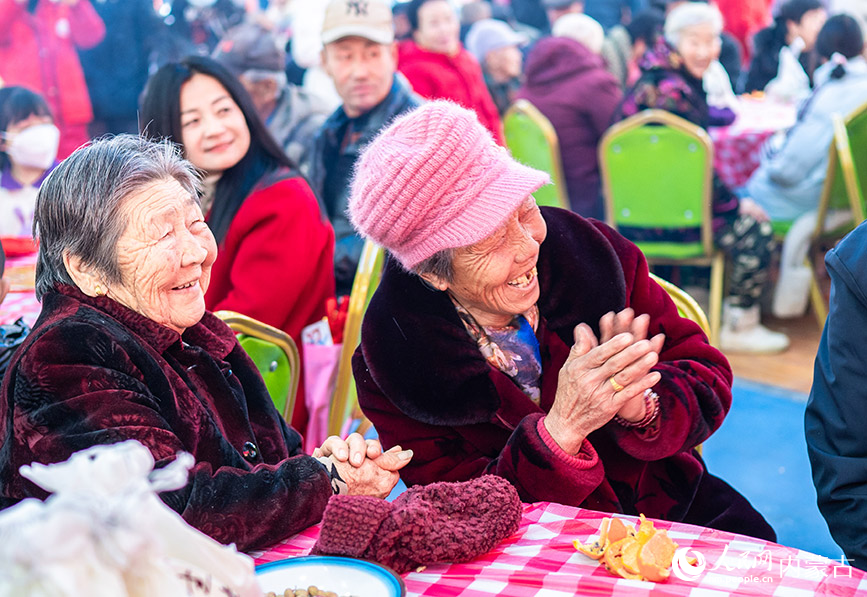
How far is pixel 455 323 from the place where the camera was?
1.88 meters

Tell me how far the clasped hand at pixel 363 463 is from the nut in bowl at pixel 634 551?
433mm

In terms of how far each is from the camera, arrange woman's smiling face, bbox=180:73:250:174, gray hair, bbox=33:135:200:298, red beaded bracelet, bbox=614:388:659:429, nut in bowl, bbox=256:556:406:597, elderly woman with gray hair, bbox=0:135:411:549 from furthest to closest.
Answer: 1. woman's smiling face, bbox=180:73:250:174
2. red beaded bracelet, bbox=614:388:659:429
3. gray hair, bbox=33:135:200:298
4. elderly woman with gray hair, bbox=0:135:411:549
5. nut in bowl, bbox=256:556:406:597

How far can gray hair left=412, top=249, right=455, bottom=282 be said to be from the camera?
1824mm

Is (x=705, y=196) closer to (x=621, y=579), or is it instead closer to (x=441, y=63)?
Result: (x=441, y=63)

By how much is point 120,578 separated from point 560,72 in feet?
17.7

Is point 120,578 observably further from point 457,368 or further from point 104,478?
point 457,368

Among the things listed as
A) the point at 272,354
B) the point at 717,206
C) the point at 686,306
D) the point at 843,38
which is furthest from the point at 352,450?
the point at 843,38

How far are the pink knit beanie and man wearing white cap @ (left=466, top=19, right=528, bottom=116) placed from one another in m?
6.49

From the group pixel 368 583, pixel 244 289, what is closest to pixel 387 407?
pixel 368 583

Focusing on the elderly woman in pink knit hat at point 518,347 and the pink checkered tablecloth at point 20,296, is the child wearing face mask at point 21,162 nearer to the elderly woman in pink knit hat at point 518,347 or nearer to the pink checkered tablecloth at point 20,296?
the pink checkered tablecloth at point 20,296

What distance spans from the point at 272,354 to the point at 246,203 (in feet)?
2.80

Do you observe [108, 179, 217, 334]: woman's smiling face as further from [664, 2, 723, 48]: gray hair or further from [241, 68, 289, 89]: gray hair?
[664, 2, 723, 48]: gray hair

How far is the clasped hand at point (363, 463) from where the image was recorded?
61.4 inches

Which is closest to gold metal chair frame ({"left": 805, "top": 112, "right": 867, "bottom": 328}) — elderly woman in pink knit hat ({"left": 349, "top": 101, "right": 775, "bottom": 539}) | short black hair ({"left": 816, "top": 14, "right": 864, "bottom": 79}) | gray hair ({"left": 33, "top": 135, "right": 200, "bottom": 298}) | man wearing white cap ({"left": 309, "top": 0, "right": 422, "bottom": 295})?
short black hair ({"left": 816, "top": 14, "right": 864, "bottom": 79})
